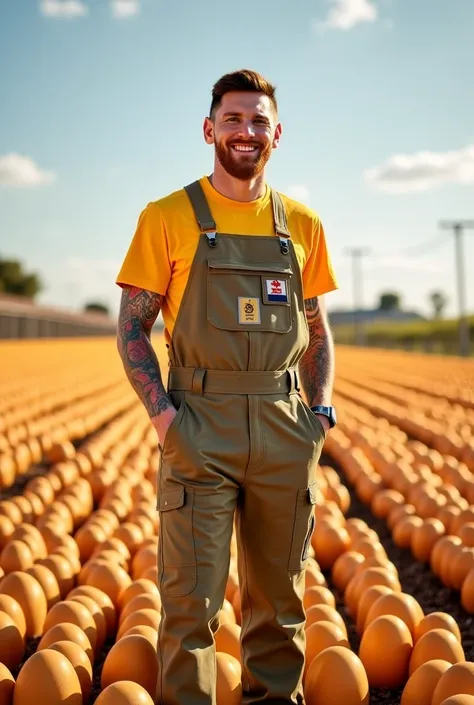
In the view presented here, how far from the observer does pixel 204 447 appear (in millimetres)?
2559

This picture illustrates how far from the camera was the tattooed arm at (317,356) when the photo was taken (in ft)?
10.0

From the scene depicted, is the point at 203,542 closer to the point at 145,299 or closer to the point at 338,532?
the point at 145,299

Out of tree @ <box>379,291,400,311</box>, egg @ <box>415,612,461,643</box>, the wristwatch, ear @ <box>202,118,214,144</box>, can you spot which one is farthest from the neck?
tree @ <box>379,291,400,311</box>

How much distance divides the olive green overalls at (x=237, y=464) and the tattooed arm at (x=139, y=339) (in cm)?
8

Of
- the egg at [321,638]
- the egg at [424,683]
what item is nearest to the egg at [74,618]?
the egg at [321,638]

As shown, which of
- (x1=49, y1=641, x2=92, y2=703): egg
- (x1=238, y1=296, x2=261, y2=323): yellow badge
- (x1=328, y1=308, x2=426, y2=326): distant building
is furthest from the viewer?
(x1=328, y1=308, x2=426, y2=326): distant building

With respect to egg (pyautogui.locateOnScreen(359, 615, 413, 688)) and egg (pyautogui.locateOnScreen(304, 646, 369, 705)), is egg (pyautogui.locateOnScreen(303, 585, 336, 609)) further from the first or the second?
egg (pyautogui.locateOnScreen(304, 646, 369, 705))

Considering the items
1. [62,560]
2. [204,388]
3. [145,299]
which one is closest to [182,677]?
[204,388]

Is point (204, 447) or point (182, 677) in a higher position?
point (204, 447)

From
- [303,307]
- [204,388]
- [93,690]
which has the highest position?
[303,307]

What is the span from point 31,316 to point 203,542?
5178 cm

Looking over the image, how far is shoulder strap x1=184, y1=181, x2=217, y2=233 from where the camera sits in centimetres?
270

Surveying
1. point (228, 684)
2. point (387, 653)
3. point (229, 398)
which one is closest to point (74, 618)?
point (228, 684)

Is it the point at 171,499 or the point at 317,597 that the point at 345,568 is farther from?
the point at 171,499
